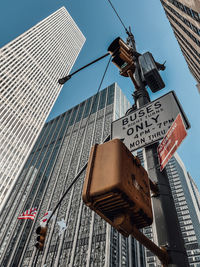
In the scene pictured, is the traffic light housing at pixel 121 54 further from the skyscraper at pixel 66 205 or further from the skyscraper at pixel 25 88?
the skyscraper at pixel 25 88

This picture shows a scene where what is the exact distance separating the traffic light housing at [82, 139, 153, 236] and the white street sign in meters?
1.56

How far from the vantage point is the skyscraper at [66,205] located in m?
57.7

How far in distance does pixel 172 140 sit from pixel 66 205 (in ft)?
260

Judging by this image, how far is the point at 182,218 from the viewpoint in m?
123

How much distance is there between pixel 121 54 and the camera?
4016 mm

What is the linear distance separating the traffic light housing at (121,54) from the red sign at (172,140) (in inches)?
91.8

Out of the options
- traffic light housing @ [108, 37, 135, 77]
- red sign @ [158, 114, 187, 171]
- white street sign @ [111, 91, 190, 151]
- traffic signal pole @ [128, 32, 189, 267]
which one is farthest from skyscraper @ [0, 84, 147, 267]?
red sign @ [158, 114, 187, 171]

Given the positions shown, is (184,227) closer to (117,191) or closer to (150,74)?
(150,74)

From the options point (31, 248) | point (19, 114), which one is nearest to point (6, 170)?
point (19, 114)

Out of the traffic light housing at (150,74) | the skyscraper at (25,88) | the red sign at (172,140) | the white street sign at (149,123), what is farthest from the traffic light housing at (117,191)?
the skyscraper at (25,88)

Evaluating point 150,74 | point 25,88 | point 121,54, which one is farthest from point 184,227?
point 121,54

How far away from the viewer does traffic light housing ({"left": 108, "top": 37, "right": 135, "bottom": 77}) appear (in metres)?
3.93

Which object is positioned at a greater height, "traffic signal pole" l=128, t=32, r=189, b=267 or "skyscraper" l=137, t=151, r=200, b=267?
"traffic signal pole" l=128, t=32, r=189, b=267

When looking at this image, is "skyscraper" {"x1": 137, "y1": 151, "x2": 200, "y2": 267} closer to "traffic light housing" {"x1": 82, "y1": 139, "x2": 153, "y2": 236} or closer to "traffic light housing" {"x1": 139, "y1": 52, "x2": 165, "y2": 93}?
"traffic light housing" {"x1": 139, "y1": 52, "x2": 165, "y2": 93}
